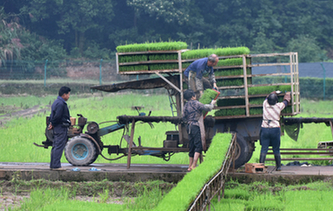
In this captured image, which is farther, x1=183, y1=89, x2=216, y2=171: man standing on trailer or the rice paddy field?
x1=183, y1=89, x2=216, y2=171: man standing on trailer

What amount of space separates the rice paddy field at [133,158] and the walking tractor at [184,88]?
6.36ft

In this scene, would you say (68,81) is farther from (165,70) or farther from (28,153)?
(165,70)

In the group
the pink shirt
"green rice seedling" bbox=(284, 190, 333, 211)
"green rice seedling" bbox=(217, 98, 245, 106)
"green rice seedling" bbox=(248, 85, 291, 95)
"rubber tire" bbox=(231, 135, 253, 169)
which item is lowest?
"green rice seedling" bbox=(284, 190, 333, 211)

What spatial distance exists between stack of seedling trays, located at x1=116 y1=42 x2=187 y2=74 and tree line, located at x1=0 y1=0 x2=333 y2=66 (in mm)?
28973

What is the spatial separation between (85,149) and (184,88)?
3052 millimetres

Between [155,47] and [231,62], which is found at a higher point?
[155,47]

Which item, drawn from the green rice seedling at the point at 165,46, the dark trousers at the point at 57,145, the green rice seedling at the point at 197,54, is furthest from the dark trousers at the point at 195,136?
the dark trousers at the point at 57,145

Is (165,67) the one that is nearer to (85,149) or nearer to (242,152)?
(242,152)

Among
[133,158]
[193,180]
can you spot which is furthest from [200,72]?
[133,158]

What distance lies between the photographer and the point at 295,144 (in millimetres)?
17859

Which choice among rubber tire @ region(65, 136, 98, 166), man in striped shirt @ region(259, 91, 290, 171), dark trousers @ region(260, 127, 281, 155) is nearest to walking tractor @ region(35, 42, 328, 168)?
rubber tire @ region(65, 136, 98, 166)

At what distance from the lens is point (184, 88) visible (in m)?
12.2

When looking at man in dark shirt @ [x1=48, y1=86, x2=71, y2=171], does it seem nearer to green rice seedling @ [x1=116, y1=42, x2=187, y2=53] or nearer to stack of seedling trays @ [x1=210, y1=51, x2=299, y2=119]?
green rice seedling @ [x1=116, y1=42, x2=187, y2=53]

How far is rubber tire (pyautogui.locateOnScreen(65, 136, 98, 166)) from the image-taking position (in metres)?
12.4
